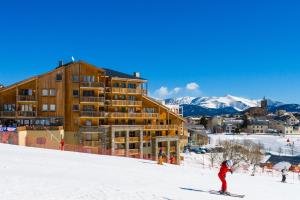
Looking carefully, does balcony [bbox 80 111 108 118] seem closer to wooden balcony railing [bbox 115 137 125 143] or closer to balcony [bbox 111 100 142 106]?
balcony [bbox 111 100 142 106]

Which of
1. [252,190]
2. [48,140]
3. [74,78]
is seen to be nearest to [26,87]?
[74,78]

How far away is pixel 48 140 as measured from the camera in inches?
2028

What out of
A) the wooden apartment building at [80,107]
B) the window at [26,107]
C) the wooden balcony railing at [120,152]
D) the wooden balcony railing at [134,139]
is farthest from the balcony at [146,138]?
the window at [26,107]

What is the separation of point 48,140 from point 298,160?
7869 cm

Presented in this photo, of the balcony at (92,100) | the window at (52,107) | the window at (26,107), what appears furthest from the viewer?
the balcony at (92,100)

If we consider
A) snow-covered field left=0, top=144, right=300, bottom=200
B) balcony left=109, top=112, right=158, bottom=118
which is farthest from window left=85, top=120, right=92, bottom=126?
snow-covered field left=0, top=144, right=300, bottom=200

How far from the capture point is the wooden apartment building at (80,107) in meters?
58.8

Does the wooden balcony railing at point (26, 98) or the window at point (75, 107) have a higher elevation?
the wooden balcony railing at point (26, 98)

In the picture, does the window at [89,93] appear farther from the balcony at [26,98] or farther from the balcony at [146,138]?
the balcony at [146,138]

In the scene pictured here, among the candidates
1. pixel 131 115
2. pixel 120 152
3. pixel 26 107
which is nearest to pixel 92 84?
pixel 131 115

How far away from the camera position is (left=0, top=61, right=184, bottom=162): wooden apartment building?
58812mm

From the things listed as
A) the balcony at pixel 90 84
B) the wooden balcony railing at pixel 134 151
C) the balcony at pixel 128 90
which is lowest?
the wooden balcony railing at pixel 134 151

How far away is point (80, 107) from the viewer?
60156mm

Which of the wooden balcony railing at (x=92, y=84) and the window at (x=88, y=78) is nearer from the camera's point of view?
the wooden balcony railing at (x=92, y=84)
